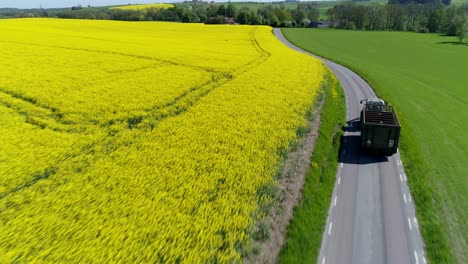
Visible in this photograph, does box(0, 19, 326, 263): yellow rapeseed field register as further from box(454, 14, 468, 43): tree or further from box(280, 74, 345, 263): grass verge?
box(454, 14, 468, 43): tree

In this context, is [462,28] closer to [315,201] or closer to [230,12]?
[230,12]

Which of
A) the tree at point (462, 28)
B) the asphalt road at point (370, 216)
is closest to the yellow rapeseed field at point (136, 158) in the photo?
the asphalt road at point (370, 216)

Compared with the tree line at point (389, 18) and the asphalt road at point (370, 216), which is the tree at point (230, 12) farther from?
the asphalt road at point (370, 216)

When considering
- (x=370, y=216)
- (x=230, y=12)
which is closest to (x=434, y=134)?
(x=370, y=216)

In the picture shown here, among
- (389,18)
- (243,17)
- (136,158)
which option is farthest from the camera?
(389,18)

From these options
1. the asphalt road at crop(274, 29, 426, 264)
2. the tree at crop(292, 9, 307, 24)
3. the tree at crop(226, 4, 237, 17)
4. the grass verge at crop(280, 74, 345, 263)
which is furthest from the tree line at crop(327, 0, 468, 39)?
the asphalt road at crop(274, 29, 426, 264)
